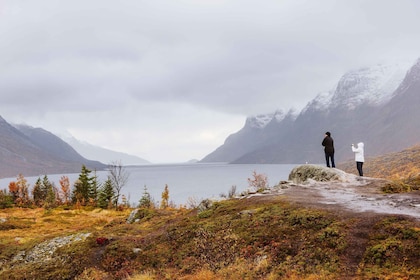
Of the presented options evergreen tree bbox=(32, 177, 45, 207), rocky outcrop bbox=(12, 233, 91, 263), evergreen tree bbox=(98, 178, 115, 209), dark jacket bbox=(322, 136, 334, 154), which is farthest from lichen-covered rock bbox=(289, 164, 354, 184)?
evergreen tree bbox=(32, 177, 45, 207)

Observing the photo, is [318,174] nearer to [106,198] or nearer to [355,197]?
[355,197]

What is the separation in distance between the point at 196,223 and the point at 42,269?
8.80 metres

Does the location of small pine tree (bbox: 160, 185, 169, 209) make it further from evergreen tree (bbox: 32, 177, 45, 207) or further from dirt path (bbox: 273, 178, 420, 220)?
dirt path (bbox: 273, 178, 420, 220)

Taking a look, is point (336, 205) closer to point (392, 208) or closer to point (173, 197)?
point (392, 208)

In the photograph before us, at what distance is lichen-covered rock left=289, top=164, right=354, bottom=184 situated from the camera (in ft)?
95.1

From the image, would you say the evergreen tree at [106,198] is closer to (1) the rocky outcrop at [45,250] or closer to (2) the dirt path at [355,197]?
(1) the rocky outcrop at [45,250]

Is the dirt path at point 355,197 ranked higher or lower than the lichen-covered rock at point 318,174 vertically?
lower

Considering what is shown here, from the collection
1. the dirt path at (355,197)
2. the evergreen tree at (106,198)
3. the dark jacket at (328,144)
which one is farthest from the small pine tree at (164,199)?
the dirt path at (355,197)

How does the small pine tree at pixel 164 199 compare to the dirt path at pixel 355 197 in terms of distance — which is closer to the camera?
the dirt path at pixel 355 197

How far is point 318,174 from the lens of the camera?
100 ft

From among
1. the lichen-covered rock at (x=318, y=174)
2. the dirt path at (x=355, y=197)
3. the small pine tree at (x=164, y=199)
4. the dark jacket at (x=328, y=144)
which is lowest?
the small pine tree at (x=164, y=199)

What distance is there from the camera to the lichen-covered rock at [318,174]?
29.0 metres

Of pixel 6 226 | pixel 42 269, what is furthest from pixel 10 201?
pixel 42 269

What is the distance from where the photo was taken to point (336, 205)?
18.2 meters
